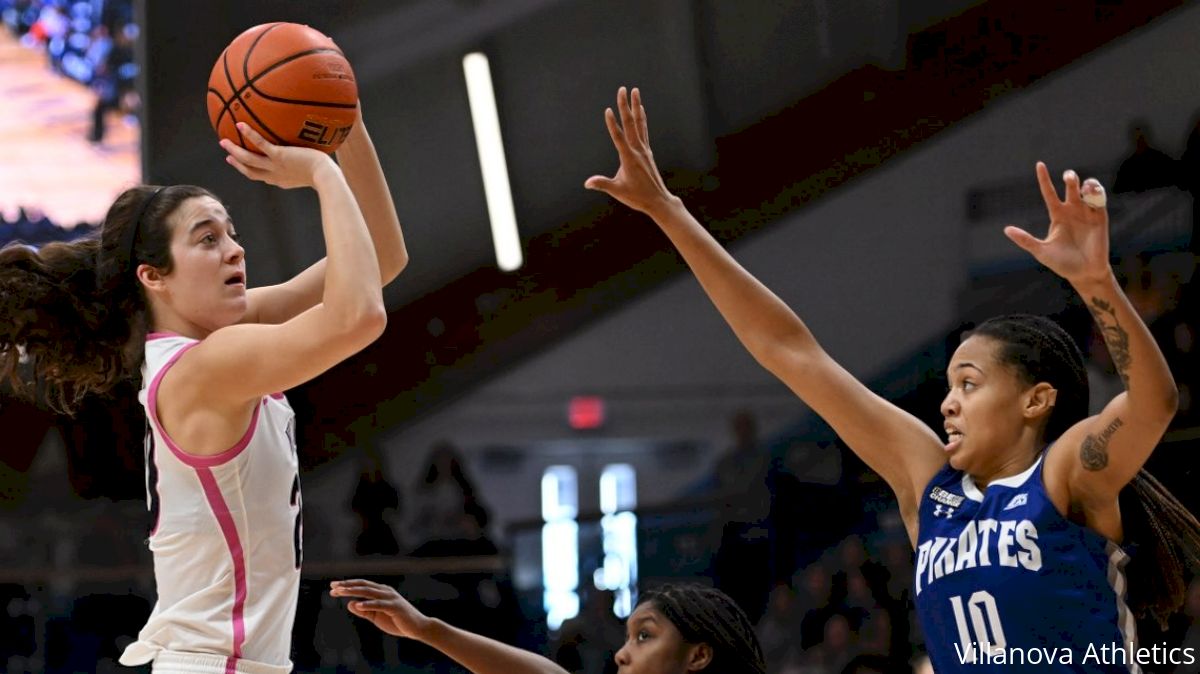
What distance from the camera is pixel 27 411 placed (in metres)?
9.53

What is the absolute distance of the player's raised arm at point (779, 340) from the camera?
2.83 m

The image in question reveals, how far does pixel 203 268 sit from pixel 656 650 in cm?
123

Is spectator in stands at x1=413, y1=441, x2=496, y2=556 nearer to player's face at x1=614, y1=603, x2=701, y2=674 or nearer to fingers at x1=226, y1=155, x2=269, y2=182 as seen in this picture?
player's face at x1=614, y1=603, x2=701, y2=674

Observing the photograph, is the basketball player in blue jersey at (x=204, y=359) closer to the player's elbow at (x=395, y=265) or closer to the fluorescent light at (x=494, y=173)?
the player's elbow at (x=395, y=265)

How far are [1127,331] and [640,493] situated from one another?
717 cm

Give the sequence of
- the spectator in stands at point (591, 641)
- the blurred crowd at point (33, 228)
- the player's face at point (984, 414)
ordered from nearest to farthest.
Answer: the player's face at point (984, 414), the spectator in stands at point (591, 641), the blurred crowd at point (33, 228)

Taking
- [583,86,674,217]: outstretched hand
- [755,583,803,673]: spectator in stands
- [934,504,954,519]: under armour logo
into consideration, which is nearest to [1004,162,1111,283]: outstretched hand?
[934,504,954,519]: under armour logo

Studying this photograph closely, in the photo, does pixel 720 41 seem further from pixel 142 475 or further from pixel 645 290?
pixel 142 475

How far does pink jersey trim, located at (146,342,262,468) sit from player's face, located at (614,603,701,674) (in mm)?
990

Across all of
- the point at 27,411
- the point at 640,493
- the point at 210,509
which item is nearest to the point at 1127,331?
the point at 210,509

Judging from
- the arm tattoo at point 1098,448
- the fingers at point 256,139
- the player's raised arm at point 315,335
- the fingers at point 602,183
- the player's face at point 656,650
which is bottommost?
the player's face at point 656,650

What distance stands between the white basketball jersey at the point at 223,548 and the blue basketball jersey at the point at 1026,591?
1148 mm

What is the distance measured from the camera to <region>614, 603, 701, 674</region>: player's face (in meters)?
3.12

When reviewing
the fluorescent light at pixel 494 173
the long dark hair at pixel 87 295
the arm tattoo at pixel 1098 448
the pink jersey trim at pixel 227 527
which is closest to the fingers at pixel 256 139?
the long dark hair at pixel 87 295
